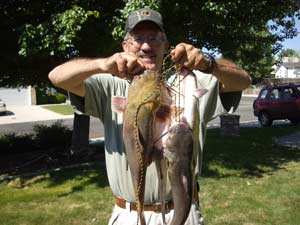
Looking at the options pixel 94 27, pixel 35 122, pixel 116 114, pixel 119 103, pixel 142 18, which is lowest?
pixel 35 122

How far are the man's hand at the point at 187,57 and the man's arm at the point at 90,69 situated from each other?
0.20m

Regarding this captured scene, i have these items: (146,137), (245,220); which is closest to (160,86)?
(146,137)

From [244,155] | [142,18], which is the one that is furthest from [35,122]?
[142,18]

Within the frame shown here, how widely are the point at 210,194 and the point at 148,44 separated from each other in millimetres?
5832

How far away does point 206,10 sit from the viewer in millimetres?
8797

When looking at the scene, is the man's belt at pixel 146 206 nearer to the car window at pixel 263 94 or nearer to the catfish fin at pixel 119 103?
the catfish fin at pixel 119 103

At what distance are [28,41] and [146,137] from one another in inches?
250

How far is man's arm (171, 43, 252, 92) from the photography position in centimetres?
255

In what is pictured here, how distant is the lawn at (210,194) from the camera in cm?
698

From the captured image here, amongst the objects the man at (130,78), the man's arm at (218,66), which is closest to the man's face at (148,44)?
the man at (130,78)

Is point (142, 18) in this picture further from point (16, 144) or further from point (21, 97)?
point (21, 97)

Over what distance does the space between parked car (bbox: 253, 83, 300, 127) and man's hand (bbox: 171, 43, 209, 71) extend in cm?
1780

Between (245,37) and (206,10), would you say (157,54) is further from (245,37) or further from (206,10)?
(245,37)

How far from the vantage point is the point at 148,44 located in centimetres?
259
